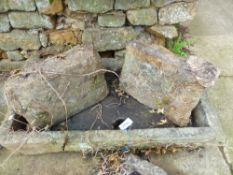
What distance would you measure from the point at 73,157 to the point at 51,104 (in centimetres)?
47

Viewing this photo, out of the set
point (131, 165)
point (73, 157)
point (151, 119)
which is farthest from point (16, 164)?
point (151, 119)

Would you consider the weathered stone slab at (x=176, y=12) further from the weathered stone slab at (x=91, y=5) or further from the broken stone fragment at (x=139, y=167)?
the broken stone fragment at (x=139, y=167)

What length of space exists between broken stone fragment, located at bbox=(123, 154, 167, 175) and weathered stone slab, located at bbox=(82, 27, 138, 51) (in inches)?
48.7

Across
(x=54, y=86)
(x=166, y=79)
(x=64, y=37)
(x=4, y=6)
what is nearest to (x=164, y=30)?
(x=166, y=79)

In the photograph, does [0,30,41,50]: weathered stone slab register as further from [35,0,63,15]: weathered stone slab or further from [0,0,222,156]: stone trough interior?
[35,0,63,15]: weathered stone slab

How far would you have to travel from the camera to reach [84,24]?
281 cm

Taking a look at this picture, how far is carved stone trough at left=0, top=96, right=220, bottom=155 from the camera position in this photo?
2137 millimetres

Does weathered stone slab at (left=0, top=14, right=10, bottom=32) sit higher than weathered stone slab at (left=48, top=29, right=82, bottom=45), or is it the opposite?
weathered stone slab at (left=0, top=14, right=10, bottom=32)

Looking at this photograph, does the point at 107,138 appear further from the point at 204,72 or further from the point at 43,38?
the point at 43,38

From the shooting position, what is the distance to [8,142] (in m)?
2.12

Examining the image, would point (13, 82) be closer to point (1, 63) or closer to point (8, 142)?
point (8, 142)

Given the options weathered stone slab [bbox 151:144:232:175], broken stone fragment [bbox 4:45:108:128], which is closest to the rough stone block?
broken stone fragment [bbox 4:45:108:128]

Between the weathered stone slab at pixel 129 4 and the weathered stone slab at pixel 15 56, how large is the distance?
46.2 inches

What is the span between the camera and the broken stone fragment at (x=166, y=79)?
2109 mm
